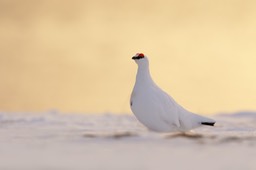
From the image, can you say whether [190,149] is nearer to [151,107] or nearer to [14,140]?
[151,107]

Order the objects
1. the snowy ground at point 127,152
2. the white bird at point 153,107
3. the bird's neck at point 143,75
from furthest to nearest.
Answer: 1. the bird's neck at point 143,75
2. the white bird at point 153,107
3. the snowy ground at point 127,152

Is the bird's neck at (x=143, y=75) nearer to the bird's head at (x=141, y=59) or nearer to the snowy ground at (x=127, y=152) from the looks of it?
the bird's head at (x=141, y=59)

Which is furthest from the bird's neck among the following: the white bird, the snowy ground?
the snowy ground

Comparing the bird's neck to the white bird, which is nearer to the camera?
the white bird

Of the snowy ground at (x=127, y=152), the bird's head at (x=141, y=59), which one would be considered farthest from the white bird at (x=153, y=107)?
the snowy ground at (x=127, y=152)

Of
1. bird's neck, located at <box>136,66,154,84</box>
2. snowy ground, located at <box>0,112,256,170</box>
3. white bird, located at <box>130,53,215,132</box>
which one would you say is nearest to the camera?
snowy ground, located at <box>0,112,256,170</box>

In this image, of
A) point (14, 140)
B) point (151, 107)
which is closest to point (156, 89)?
point (151, 107)

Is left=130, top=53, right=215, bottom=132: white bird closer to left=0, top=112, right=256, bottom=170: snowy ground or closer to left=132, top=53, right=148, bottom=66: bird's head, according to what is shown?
left=132, top=53, right=148, bottom=66: bird's head

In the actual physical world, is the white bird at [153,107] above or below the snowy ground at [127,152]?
above

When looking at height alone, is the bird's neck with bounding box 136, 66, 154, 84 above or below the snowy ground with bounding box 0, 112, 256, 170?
above
